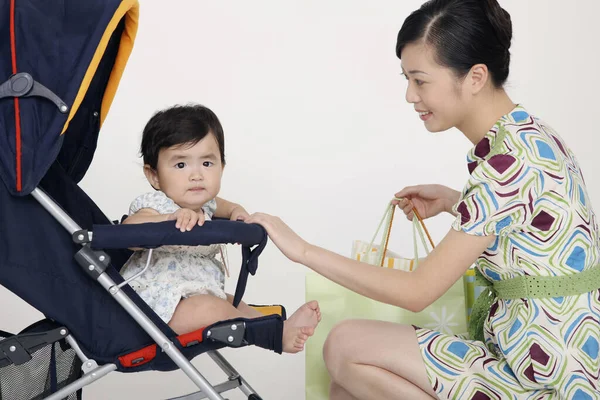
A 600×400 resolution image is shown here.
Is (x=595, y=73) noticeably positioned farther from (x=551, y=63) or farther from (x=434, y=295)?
(x=434, y=295)

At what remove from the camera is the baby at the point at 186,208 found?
203 centimetres

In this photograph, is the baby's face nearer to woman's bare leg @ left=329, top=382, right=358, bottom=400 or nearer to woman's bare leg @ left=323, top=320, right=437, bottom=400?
woman's bare leg @ left=323, top=320, right=437, bottom=400

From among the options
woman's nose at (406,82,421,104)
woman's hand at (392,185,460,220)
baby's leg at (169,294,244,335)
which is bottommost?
baby's leg at (169,294,244,335)

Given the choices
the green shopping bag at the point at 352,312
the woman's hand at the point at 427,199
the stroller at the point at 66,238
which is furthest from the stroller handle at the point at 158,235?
the woman's hand at the point at 427,199

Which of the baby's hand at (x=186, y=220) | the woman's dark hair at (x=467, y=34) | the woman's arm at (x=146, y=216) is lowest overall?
the woman's arm at (x=146, y=216)

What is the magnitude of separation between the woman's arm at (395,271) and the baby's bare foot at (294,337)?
0.49 feet

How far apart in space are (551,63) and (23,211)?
291cm

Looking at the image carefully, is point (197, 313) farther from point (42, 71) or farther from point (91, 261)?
point (42, 71)

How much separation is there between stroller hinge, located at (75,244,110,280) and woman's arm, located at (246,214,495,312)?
358 millimetres

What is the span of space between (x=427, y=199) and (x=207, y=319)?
0.85 meters

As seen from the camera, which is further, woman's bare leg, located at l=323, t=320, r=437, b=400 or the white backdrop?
the white backdrop

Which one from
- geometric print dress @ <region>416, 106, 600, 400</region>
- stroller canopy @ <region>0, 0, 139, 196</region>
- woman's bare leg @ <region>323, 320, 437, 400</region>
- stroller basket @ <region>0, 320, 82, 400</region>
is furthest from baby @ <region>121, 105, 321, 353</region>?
geometric print dress @ <region>416, 106, 600, 400</region>

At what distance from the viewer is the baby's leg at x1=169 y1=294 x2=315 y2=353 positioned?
2.00m

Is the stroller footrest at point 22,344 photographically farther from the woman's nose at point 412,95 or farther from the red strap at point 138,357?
the woman's nose at point 412,95
